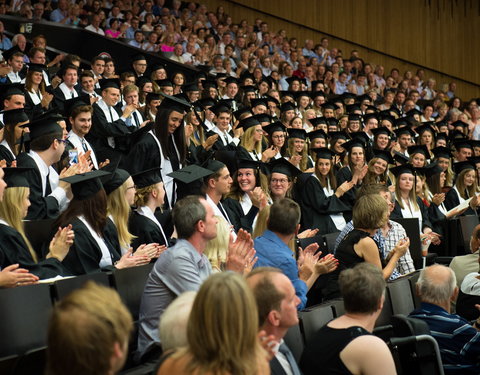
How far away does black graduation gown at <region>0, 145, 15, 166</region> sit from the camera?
6355 millimetres

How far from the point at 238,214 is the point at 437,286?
10.2 feet

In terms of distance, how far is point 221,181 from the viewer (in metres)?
6.13

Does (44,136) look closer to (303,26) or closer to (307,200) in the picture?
(307,200)

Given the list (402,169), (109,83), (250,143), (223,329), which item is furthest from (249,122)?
(223,329)

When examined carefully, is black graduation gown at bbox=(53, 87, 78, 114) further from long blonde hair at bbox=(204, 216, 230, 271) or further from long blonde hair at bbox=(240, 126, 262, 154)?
long blonde hair at bbox=(204, 216, 230, 271)

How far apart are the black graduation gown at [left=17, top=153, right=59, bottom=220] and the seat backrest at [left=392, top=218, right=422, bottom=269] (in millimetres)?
3231

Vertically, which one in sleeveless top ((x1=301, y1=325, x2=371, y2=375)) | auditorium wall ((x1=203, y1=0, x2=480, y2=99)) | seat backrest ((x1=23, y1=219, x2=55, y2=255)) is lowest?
sleeveless top ((x1=301, y1=325, x2=371, y2=375))

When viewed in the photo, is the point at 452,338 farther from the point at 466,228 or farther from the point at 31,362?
the point at 466,228

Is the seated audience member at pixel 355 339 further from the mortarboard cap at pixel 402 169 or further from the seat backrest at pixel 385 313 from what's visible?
the mortarboard cap at pixel 402 169

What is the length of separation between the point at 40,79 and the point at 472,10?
16.7 meters

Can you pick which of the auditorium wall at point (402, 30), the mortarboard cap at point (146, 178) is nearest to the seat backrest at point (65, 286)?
the mortarboard cap at point (146, 178)

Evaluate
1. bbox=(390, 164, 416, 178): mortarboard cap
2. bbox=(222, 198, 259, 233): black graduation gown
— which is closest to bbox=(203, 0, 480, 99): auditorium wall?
bbox=(390, 164, 416, 178): mortarboard cap

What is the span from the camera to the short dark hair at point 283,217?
436 centimetres

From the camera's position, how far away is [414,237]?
684 cm
